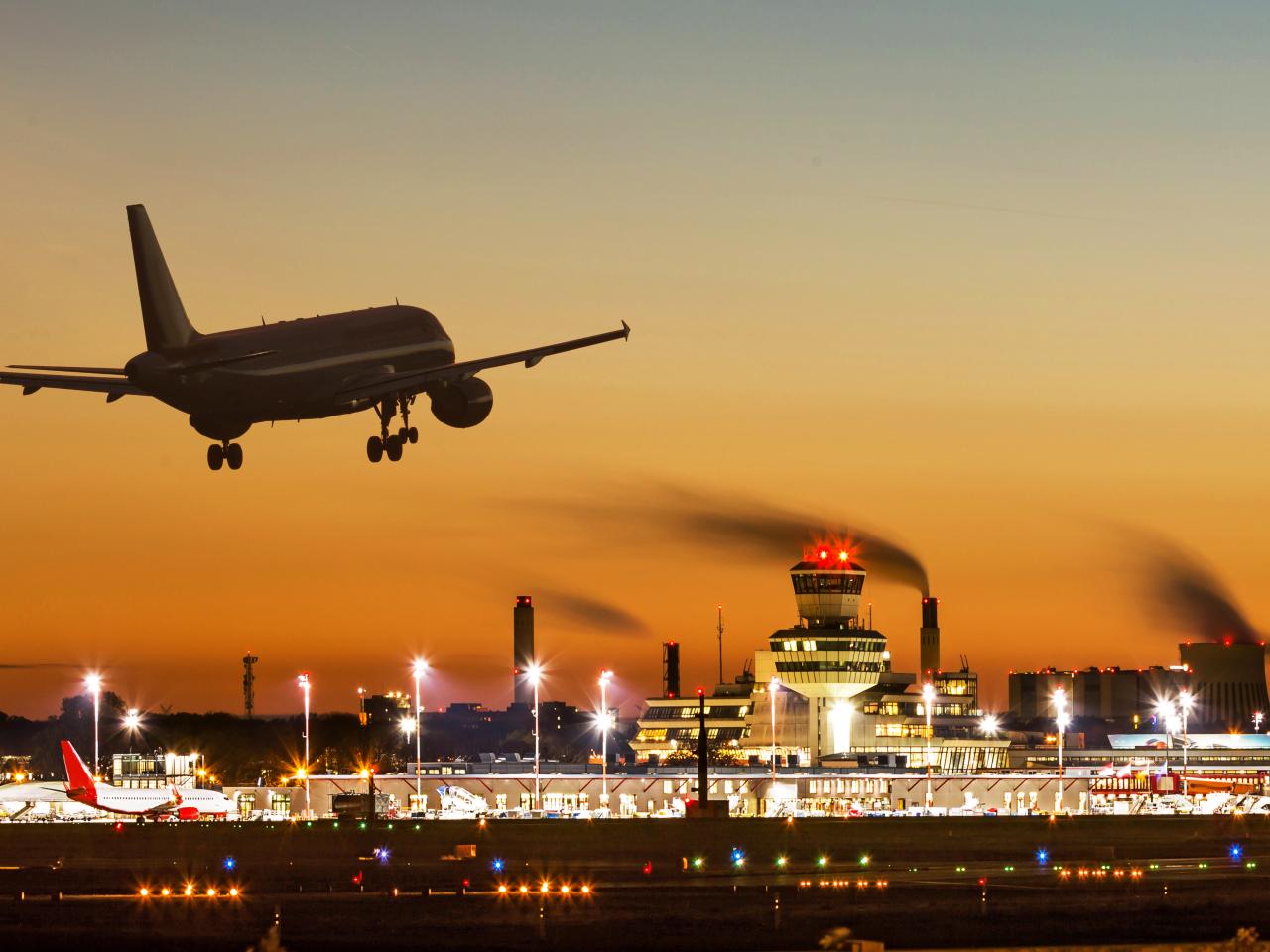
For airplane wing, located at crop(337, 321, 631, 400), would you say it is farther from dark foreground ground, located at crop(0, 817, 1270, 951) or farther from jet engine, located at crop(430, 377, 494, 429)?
dark foreground ground, located at crop(0, 817, 1270, 951)

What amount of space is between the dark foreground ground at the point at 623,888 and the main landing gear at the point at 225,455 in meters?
23.5

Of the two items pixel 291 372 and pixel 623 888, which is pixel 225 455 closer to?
pixel 291 372

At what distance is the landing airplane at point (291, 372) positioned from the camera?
71.9 metres

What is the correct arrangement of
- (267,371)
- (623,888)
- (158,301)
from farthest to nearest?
(623,888) < (158,301) < (267,371)

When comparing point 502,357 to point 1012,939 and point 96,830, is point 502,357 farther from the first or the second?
point 96,830

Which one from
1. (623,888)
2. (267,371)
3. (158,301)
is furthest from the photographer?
(623,888)

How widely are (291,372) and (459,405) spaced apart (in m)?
7.36

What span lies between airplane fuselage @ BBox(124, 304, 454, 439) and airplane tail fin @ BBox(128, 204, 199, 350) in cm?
91

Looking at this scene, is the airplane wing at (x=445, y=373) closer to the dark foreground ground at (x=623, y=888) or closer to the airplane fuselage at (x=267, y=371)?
the airplane fuselage at (x=267, y=371)

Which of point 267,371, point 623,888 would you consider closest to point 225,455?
point 267,371

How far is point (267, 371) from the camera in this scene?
71.9 metres

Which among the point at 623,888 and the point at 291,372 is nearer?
the point at 291,372

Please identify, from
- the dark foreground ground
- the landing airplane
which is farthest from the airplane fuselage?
the dark foreground ground

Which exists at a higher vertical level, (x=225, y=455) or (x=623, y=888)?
(x=225, y=455)
